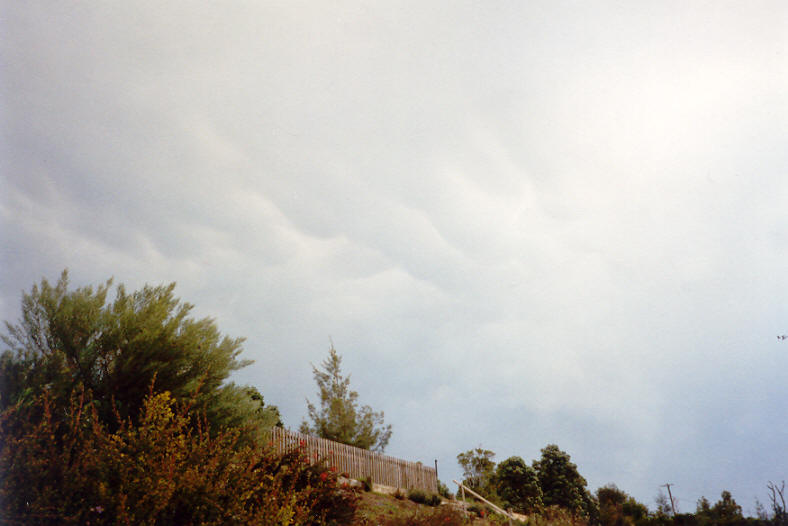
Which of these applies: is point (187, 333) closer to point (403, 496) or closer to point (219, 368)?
point (219, 368)

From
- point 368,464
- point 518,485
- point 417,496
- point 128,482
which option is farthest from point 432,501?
point 128,482

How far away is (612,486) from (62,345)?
3379 centimetres

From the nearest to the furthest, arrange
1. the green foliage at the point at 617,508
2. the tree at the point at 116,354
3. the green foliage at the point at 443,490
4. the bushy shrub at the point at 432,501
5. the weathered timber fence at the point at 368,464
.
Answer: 1. the tree at the point at 116,354
2. the weathered timber fence at the point at 368,464
3. the bushy shrub at the point at 432,501
4. the green foliage at the point at 443,490
5. the green foliage at the point at 617,508

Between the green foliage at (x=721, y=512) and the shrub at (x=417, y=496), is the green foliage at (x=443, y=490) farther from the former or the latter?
the green foliage at (x=721, y=512)

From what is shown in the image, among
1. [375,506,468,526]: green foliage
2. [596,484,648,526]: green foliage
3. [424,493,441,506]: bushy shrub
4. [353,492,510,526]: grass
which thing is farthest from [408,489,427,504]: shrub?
[596,484,648,526]: green foliage

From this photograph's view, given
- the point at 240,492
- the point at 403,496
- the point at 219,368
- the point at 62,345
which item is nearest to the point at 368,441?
the point at 403,496

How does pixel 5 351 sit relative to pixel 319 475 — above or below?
above

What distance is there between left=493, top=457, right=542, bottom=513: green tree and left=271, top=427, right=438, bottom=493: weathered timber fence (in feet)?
18.6

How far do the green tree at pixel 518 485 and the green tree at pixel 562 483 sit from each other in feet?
7.47

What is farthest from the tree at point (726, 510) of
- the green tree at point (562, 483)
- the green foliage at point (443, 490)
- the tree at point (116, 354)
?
the tree at point (116, 354)

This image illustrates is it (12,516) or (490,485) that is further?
(490,485)

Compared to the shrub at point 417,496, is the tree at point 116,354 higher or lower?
higher

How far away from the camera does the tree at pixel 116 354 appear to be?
8.20 metres

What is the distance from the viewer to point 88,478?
16.8 feet
